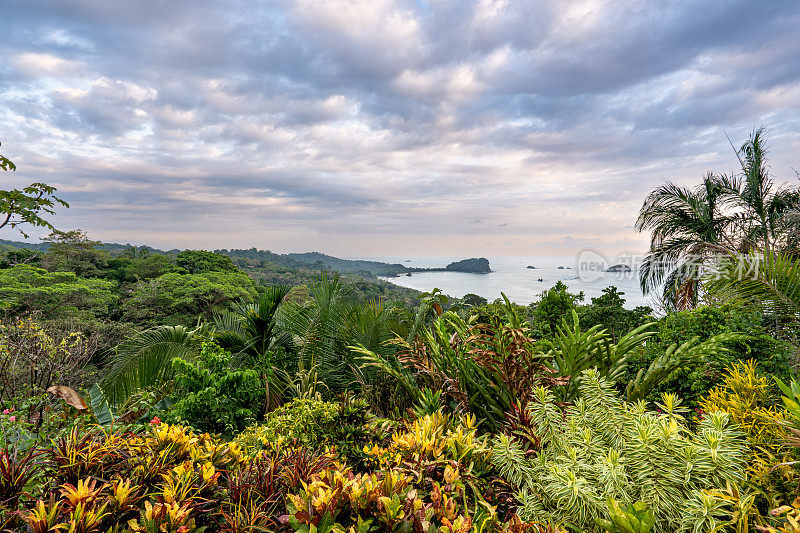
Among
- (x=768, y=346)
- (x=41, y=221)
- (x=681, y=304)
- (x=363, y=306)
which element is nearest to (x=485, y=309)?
(x=363, y=306)

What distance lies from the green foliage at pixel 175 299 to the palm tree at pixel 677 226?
15208mm

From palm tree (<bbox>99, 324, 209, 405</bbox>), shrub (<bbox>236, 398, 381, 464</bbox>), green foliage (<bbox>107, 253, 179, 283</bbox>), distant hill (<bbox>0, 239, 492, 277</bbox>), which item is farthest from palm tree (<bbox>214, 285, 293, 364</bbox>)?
distant hill (<bbox>0, 239, 492, 277</bbox>)

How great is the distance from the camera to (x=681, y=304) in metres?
10.6

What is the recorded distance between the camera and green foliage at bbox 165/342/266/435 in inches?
123

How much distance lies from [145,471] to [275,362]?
253cm

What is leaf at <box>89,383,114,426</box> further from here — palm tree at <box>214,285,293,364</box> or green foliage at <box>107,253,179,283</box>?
green foliage at <box>107,253,179,283</box>

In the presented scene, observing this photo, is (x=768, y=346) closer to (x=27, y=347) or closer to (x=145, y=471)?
(x=145, y=471)

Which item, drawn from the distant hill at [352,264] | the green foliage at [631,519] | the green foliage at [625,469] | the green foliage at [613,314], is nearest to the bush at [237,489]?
the green foliage at [625,469]

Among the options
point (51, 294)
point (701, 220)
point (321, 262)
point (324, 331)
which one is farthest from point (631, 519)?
point (321, 262)

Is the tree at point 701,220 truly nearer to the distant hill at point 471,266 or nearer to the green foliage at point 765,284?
the green foliage at point 765,284

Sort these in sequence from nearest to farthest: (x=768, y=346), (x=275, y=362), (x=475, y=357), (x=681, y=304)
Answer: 1. (x=475, y=357)
2. (x=768, y=346)
3. (x=275, y=362)
4. (x=681, y=304)

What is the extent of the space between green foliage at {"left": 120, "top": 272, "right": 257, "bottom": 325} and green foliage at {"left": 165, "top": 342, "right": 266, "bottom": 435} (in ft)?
45.0

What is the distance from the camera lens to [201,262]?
27.8 m

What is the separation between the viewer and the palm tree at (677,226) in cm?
1130
